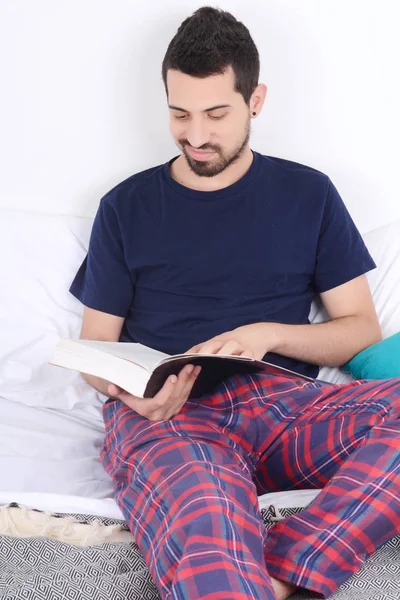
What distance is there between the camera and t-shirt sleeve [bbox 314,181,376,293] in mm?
1749

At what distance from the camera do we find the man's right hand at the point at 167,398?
1.39 meters

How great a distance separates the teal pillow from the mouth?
1.79ft

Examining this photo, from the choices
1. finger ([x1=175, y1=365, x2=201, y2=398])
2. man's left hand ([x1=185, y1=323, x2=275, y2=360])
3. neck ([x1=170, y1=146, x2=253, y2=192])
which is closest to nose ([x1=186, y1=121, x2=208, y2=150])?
neck ([x1=170, y1=146, x2=253, y2=192])

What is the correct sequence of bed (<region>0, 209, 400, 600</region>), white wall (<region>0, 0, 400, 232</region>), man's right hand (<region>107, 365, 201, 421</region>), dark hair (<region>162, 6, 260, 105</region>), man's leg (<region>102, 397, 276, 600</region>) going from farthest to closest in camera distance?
1. white wall (<region>0, 0, 400, 232</region>)
2. dark hair (<region>162, 6, 260, 105</region>)
3. man's right hand (<region>107, 365, 201, 421</region>)
4. bed (<region>0, 209, 400, 600</region>)
5. man's leg (<region>102, 397, 276, 600</region>)

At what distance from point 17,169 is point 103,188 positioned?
23cm

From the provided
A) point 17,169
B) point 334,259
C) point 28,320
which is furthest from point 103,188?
point 334,259

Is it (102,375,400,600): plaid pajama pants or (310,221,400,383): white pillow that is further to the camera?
(310,221,400,383): white pillow

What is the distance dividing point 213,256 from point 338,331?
314 millimetres

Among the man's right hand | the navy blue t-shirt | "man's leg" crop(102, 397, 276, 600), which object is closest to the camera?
"man's leg" crop(102, 397, 276, 600)

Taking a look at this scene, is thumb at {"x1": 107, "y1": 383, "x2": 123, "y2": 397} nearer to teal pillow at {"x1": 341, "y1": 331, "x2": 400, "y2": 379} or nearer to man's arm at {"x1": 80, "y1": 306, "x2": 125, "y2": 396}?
man's arm at {"x1": 80, "y1": 306, "x2": 125, "y2": 396}

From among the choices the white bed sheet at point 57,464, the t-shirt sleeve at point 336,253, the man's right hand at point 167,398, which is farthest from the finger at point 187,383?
the t-shirt sleeve at point 336,253

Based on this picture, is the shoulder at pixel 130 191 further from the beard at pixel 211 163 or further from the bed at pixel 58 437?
the bed at pixel 58 437

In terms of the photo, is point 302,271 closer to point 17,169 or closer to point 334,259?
point 334,259

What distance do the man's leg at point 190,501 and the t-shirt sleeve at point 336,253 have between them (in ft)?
1.32
